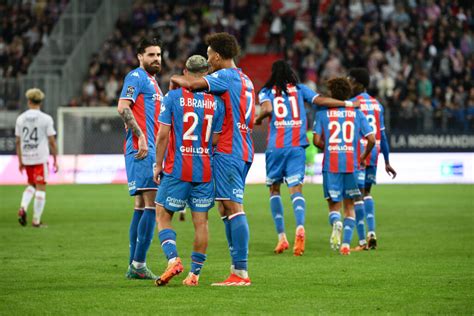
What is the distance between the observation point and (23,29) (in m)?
38.5

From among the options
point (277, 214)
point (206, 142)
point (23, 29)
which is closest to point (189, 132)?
point (206, 142)

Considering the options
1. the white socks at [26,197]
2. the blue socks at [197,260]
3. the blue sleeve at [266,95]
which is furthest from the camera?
the white socks at [26,197]

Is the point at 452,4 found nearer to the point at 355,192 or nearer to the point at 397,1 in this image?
the point at 397,1

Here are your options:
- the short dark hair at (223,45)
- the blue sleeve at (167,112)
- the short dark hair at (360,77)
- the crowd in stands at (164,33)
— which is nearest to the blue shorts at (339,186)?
the short dark hair at (360,77)

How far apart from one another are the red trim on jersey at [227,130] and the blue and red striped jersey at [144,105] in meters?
1.05

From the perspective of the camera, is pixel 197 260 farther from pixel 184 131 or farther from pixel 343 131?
pixel 343 131

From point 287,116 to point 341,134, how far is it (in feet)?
2.47

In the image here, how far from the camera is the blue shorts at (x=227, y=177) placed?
30.7 feet

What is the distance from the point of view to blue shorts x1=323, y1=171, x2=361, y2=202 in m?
12.8

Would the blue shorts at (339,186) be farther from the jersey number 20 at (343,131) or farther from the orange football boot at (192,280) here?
the orange football boot at (192,280)

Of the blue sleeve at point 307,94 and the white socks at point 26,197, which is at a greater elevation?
the blue sleeve at point 307,94

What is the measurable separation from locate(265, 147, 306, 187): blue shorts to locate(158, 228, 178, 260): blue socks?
4058 mm

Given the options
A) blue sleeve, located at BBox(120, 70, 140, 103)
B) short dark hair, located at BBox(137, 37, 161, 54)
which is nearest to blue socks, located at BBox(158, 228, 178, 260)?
blue sleeve, located at BBox(120, 70, 140, 103)

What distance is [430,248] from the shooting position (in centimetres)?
1327
